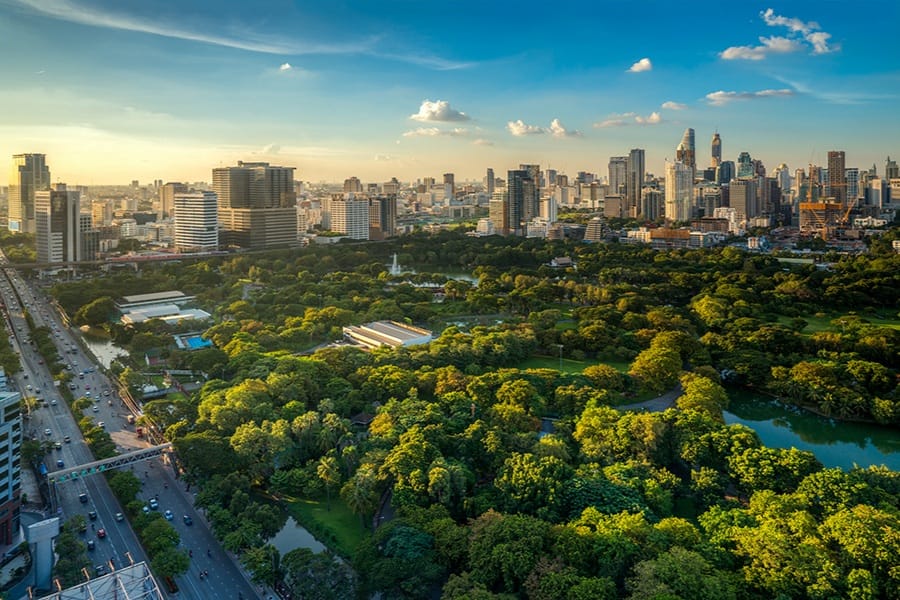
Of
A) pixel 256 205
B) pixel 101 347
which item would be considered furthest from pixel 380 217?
pixel 101 347

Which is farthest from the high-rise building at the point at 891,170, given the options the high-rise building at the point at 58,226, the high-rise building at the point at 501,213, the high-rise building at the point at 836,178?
the high-rise building at the point at 58,226

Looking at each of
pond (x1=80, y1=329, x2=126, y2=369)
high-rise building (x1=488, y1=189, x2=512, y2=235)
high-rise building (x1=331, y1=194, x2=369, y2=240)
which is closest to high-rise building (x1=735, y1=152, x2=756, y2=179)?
high-rise building (x1=488, y1=189, x2=512, y2=235)

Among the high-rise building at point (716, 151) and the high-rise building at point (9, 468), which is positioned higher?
the high-rise building at point (716, 151)

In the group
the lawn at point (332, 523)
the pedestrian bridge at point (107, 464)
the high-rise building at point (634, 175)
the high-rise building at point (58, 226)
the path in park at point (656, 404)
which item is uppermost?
the high-rise building at point (634, 175)

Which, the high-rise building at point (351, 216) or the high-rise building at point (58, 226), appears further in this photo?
the high-rise building at point (351, 216)

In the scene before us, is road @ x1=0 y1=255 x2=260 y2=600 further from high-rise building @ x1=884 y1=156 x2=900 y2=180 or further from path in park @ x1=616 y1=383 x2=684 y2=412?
high-rise building @ x1=884 y1=156 x2=900 y2=180

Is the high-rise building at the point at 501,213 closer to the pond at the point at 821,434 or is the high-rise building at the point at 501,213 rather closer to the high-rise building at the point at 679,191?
the high-rise building at the point at 679,191
